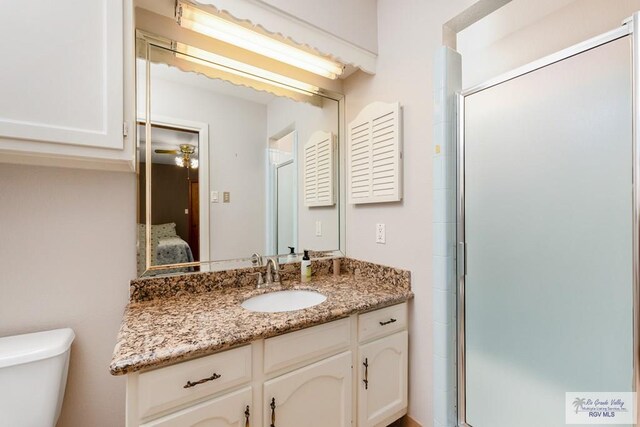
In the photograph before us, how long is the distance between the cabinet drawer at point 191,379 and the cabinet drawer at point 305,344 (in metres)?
0.09

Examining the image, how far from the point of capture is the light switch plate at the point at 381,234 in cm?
161

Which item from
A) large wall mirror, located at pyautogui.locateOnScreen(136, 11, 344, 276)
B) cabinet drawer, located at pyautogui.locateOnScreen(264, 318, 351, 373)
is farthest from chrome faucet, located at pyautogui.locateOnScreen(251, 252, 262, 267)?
cabinet drawer, located at pyautogui.locateOnScreen(264, 318, 351, 373)

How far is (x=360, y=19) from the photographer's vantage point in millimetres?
1594

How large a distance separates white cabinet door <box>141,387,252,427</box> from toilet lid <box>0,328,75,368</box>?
459 millimetres

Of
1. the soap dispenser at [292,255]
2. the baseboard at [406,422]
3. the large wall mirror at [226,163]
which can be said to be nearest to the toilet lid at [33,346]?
the large wall mirror at [226,163]

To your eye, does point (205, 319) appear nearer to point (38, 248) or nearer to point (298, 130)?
point (38, 248)

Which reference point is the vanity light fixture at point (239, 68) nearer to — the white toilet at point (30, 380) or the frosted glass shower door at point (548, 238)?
the frosted glass shower door at point (548, 238)

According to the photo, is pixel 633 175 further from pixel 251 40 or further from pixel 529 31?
pixel 251 40

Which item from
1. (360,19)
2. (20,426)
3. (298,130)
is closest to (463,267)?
(298,130)

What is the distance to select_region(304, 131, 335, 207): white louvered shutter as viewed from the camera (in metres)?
1.86

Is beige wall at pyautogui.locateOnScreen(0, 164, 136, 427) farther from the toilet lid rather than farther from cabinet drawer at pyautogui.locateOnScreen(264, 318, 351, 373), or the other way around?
cabinet drawer at pyautogui.locateOnScreen(264, 318, 351, 373)

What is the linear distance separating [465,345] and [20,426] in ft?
5.54

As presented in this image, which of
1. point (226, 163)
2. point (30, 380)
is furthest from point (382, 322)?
point (30, 380)

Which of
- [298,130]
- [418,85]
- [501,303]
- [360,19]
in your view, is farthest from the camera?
[298,130]
